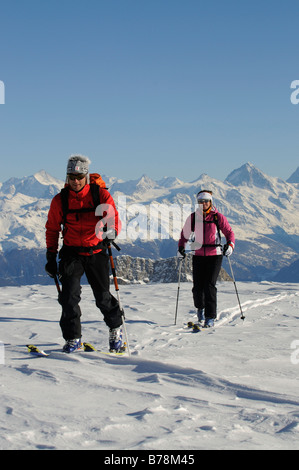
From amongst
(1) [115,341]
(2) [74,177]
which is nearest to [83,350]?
(1) [115,341]

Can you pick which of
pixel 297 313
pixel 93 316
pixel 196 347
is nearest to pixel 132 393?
pixel 196 347

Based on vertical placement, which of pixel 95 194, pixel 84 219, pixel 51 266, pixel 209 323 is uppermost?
Answer: pixel 95 194

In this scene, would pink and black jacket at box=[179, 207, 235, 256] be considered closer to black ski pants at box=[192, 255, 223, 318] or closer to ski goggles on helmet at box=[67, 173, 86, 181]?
black ski pants at box=[192, 255, 223, 318]

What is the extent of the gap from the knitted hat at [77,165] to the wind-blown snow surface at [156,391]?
2377 mm

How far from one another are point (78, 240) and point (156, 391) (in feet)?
8.37

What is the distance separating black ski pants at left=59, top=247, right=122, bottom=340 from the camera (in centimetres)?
601

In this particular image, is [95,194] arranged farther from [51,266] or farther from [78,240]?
[51,266]

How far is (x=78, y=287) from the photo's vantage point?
241 inches

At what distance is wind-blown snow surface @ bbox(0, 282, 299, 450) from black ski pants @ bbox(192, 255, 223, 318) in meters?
0.69

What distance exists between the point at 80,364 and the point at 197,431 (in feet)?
7.44

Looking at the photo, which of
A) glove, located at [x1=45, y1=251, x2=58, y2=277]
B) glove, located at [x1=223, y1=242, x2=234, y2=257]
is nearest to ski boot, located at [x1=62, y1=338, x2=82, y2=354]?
glove, located at [x1=45, y1=251, x2=58, y2=277]

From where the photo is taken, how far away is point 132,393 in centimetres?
414

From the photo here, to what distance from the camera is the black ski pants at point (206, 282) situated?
8.98m
